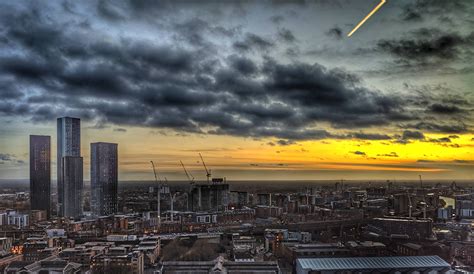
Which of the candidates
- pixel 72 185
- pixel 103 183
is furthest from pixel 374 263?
pixel 72 185

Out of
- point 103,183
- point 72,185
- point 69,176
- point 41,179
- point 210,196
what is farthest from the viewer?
point 210,196

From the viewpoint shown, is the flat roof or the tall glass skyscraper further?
the tall glass skyscraper

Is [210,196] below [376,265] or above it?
below

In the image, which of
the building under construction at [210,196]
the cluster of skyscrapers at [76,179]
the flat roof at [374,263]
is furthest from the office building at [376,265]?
the building under construction at [210,196]

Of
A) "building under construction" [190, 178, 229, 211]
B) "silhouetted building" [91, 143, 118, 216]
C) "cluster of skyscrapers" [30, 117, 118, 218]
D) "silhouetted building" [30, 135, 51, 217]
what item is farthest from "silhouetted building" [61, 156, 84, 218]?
"building under construction" [190, 178, 229, 211]

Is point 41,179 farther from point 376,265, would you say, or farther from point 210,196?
point 376,265

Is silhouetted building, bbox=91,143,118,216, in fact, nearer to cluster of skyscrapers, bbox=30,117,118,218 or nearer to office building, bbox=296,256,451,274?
cluster of skyscrapers, bbox=30,117,118,218
